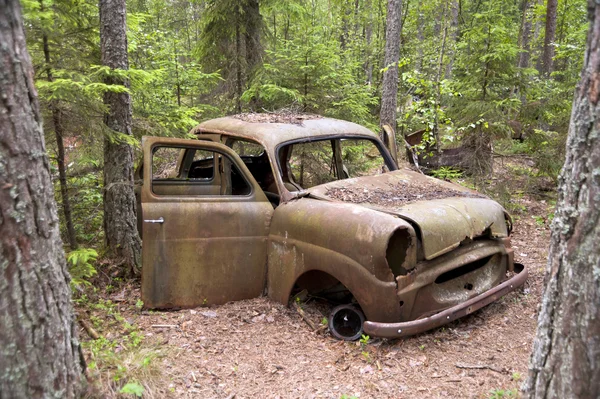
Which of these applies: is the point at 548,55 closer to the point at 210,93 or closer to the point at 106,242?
the point at 210,93

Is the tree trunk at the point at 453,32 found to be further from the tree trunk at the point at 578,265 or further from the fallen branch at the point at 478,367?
the tree trunk at the point at 578,265

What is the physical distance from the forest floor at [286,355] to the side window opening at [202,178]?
1416 mm

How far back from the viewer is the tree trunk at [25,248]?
1965 mm

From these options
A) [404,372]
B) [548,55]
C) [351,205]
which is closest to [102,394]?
[404,372]

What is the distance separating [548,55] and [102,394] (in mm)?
15073

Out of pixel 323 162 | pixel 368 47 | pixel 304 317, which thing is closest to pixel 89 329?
pixel 304 317

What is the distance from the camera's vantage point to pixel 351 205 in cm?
408

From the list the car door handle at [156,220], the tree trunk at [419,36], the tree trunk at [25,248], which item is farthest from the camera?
the tree trunk at [419,36]

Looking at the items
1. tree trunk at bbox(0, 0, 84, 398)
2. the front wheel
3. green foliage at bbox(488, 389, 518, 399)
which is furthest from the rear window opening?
tree trunk at bbox(0, 0, 84, 398)

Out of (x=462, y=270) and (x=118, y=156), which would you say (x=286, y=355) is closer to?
(x=462, y=270)

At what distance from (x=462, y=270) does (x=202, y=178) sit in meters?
3.52

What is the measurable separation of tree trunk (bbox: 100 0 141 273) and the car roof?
1023 mm

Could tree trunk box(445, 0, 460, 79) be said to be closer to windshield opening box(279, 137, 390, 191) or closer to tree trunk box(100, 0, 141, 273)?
windshield opening box(279, 137, 390, 191)

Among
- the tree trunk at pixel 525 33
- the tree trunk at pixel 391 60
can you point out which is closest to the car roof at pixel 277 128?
the tree trunk at pixel 391 60
